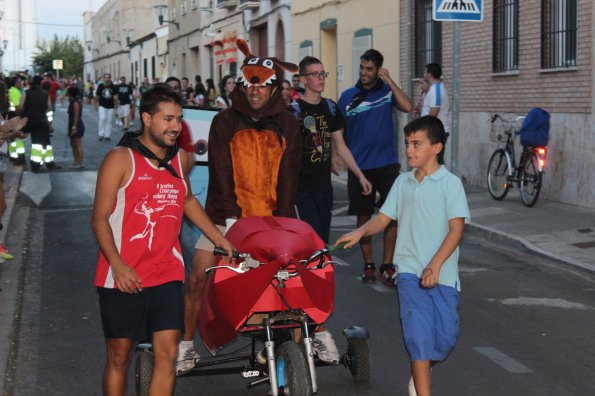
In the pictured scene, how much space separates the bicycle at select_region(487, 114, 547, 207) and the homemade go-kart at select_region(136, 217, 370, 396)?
32.7 feet

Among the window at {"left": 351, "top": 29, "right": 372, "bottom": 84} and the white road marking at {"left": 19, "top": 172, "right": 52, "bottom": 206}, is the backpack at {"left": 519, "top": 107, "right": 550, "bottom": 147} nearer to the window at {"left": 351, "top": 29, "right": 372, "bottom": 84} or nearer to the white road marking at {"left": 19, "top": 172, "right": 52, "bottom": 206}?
the white road marking at {"left": 19, "top": 172, "right": 52, "bottom": 206}

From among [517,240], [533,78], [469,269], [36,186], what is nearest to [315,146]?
[469,269]

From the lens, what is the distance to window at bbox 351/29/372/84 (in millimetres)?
24609

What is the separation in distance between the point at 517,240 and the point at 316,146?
5046mm

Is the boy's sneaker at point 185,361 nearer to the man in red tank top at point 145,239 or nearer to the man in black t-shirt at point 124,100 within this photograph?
the man in red tank top at point 145,239

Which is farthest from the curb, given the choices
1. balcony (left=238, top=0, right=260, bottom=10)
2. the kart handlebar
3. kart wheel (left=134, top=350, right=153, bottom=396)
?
balcony (left=238, top=0, right=260, bottom=10)

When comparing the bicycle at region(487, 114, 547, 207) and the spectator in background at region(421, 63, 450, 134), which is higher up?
the spectator in background at region(421, 63, 450, 134)

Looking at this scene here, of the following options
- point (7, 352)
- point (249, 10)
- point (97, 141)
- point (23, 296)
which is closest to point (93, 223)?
point (7, 352)

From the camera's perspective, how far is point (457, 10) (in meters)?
13.6

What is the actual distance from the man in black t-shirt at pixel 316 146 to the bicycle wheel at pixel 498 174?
331 inches

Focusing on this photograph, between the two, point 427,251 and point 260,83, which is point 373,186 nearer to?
point 260,83

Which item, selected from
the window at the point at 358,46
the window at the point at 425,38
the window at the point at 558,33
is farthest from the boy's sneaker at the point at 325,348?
the window at the point at 358,46

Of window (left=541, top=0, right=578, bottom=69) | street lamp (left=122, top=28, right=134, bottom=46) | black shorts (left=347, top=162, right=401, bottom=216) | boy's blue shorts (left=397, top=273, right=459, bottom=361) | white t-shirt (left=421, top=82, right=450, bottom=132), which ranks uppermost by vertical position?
street lamp (left=122, top=28, right=134, bottom=46)

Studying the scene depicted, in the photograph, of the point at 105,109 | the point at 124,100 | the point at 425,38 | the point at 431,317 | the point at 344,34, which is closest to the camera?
the point at 431,317
